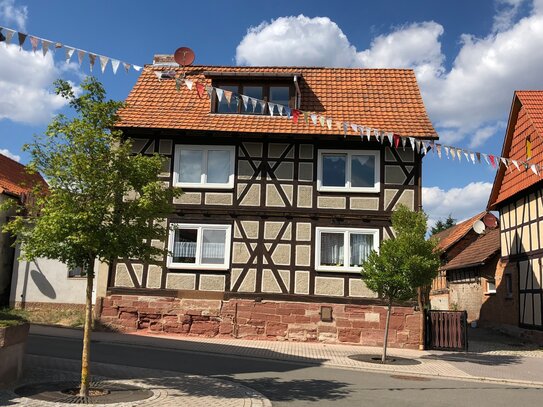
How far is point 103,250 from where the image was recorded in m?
8.23

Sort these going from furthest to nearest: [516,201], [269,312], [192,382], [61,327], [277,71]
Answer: [516,201], [277,71], [61,327], [269,312], [192,382]

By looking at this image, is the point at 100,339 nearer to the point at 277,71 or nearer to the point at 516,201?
the point at 277,71

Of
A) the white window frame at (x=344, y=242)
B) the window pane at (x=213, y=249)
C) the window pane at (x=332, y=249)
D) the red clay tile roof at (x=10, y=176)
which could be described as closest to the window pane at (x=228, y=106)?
the window pane at (x=213, y=249)

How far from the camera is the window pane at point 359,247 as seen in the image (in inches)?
686

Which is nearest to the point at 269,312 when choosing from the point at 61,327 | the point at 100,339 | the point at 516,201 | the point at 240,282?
the point at 240,282

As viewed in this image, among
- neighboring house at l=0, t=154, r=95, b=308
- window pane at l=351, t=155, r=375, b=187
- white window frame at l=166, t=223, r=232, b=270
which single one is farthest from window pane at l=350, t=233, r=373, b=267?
neighboring house at l=0, t=154, r=95, b=308

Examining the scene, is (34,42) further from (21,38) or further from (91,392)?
(91,392)

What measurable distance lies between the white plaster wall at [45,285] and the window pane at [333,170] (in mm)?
11208

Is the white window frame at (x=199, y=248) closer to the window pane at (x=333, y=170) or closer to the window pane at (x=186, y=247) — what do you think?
the window pane at (x=186, y=247)

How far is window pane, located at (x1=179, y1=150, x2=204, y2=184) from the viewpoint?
59.8 ft

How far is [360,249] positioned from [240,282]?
3.97m

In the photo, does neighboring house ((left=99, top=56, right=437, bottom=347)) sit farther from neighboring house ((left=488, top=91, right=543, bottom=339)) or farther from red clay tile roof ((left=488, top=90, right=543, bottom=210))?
neighboring house ((left=488, top=91, right=543, bottom=339))

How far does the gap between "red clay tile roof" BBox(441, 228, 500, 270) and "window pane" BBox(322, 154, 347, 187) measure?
11.4 metres

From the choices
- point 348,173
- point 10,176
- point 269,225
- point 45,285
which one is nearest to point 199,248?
point 269,225
